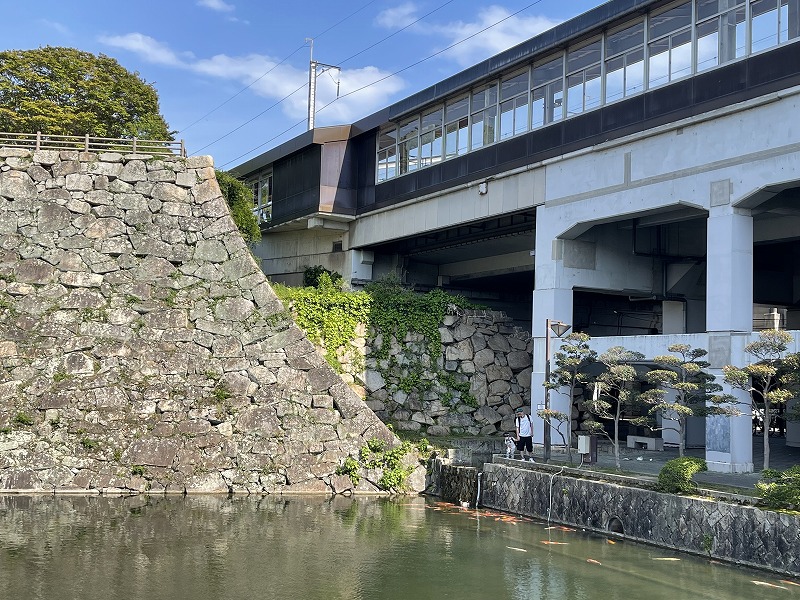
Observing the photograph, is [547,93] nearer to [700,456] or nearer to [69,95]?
[700,456]

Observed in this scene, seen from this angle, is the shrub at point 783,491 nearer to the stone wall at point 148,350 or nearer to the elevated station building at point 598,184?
the elevated station building at point 598,184

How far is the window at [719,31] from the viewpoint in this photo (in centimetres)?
2130

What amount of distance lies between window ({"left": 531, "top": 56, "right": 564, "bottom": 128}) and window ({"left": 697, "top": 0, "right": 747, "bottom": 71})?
5.02 m

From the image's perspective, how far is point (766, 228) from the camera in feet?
84.0

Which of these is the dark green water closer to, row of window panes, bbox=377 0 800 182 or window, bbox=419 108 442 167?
row of window panes, bbox=377 0 800 182

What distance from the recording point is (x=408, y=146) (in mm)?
33000

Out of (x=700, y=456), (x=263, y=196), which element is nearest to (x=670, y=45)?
(x=700, y=456)

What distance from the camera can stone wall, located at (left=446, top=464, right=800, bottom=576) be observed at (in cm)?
1500

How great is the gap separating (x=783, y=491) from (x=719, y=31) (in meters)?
12.3

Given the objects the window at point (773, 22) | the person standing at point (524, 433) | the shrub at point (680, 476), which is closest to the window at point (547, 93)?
the window at point (773, 22)

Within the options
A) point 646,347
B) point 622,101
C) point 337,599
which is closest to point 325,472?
point 646,347

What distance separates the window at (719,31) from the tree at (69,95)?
817 inches

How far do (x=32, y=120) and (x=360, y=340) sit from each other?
16.3m

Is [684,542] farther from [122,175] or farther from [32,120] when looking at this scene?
[32,120]
